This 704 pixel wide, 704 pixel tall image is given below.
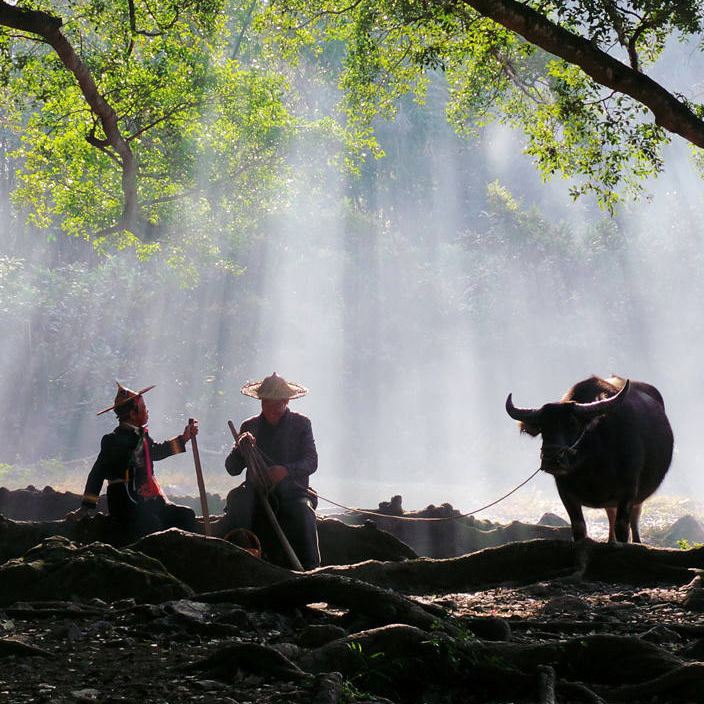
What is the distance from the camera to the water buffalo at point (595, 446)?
25.3 feet

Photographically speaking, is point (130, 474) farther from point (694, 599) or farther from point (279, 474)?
point (694, 599)

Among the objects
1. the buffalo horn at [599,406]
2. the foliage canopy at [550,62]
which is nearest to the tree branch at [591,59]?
the foliage canopy at [550,62]

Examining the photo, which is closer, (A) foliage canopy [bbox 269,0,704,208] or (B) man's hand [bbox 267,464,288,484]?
(A) foliage canopy [bbox 269,0,704,208]

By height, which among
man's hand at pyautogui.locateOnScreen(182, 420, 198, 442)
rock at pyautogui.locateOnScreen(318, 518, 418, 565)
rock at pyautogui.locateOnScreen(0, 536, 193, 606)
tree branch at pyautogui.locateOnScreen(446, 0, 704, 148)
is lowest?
rock at pyautogui.locateOnScreen(0, 536, 193, 606)

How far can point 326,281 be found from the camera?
43.4 m

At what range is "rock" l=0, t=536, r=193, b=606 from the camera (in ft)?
16.8

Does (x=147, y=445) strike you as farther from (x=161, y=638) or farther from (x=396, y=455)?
(x=396, y=455)

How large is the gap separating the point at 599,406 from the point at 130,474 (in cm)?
423

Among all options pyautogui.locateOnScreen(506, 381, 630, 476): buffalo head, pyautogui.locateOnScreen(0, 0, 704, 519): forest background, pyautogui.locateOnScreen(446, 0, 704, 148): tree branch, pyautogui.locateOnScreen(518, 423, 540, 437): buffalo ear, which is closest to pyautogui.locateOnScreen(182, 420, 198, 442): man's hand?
pyautogui.locateOnScreen(506, 381, 630, 476): buffalo head

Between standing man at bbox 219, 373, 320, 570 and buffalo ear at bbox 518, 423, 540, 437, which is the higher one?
buffalo ear at bbox 518, 423, 540, 437

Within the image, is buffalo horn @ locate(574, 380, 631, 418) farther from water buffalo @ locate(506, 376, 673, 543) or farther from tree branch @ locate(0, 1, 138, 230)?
tree branch @ locate(0, 1, 138, 230)

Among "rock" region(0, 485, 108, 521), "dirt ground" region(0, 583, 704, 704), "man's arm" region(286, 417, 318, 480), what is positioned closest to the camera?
"dirt ground" region(0, 583, 704, 704)

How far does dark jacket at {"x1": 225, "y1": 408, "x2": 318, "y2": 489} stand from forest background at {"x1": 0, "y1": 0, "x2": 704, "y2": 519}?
795cm

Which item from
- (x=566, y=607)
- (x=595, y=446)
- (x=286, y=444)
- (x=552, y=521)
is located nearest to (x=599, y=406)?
(x=595, y=446)
